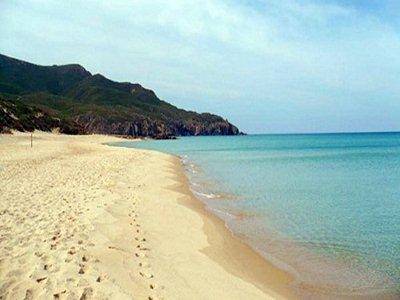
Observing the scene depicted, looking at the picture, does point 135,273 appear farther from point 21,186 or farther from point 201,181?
point 201,181

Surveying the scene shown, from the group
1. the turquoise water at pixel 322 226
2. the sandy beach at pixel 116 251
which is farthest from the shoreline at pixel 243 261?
the turquoise water at pixel 322 226

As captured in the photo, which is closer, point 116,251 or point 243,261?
point 116,251

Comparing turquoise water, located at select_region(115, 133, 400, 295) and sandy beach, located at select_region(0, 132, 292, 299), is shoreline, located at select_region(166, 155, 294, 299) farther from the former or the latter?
turquoise water, located at select_region(115, 133, 400, 295)

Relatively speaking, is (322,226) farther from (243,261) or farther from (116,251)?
(116,251)

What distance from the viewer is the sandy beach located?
7.93 meters

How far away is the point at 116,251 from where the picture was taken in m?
10.2

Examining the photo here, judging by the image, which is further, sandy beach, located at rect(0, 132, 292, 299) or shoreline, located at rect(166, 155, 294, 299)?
shoreline, located at rect(166, 155, 294, 299)

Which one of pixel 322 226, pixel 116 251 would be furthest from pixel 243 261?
pixel 322 226

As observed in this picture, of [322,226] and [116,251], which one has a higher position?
[116,251]

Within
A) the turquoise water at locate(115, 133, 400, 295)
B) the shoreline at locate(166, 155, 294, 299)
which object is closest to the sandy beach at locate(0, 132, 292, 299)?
the shoreline at locate(166, 155, 294, 299)

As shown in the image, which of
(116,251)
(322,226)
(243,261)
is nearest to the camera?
(116,251)

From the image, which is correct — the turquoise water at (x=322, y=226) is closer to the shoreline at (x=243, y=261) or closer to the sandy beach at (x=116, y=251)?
the shoreline at (x=243, y=261)

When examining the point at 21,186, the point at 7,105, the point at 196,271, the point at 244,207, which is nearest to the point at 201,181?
the point at 244,207

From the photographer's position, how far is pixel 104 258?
9.49 meters
